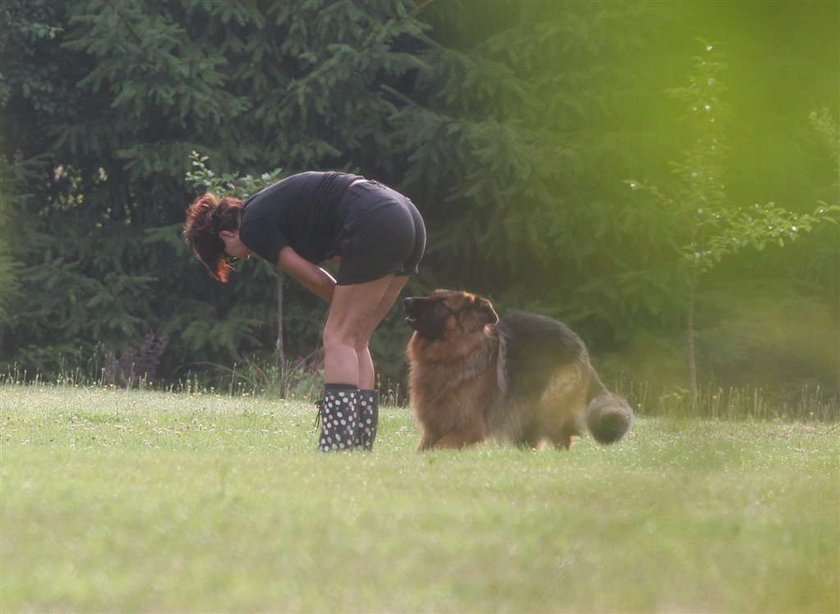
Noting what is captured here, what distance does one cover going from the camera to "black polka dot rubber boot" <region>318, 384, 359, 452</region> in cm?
806

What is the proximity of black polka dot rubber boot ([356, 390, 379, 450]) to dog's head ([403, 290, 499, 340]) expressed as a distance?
2.38ft

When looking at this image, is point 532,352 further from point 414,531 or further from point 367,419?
point 414,531

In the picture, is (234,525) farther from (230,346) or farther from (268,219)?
(230,346)

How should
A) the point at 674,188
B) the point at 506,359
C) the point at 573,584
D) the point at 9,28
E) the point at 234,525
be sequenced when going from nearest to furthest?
1. the point at 573,584
2. the point at 234,525
3. the point at 506,359
4. the point at 674,188
5. the point at 9,28

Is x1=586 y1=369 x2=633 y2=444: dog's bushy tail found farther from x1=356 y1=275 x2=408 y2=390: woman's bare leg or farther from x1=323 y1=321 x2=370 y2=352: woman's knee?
x1=323 y1=321 x2=370 y2=352: woman's knee

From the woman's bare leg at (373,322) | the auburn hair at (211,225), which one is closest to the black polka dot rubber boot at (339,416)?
the woman's bare leg at (373,322)

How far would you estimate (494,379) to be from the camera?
9000 millimetres

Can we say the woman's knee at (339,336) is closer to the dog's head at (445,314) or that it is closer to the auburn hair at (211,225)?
the auburn hair at (211,225)

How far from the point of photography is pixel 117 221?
66.2 ft

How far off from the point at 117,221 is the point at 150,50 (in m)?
3.05

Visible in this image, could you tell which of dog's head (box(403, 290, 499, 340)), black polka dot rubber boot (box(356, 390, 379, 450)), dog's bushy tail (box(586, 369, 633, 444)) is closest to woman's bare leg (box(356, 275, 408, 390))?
black polka dot rubber boot (box(356, 390, 379, 450))

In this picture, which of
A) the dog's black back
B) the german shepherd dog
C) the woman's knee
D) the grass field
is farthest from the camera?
the dog's black back

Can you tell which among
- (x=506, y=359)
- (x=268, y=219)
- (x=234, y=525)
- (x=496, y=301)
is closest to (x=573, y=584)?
(x=234, y=525)

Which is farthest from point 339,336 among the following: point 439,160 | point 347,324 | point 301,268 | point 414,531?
point 439,160
